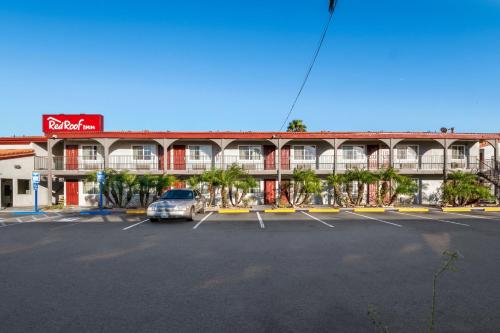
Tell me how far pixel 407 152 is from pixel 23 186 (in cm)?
3143

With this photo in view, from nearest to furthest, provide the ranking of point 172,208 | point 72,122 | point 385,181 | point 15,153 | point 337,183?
point 172,208, point 337,183, point 385,181, point 15,153, point 72,122

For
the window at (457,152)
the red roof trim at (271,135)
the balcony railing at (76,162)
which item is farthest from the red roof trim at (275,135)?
the balcony railing at (76,162)

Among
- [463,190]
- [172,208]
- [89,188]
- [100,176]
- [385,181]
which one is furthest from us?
[89,188]

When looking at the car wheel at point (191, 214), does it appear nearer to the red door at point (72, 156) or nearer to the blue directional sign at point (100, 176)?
the blue directional sign at point (100, 176)

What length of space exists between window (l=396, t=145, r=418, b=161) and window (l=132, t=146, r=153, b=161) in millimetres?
20646

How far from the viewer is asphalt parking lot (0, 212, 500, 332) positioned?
363cm

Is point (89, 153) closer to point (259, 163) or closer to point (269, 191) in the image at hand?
point (259, 163)

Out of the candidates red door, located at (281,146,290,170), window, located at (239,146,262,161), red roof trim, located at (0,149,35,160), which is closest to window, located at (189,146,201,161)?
window, located at (239,146,262,161)

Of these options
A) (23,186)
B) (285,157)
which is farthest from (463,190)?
(23,186)

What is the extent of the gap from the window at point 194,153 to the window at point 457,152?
21.4 meters

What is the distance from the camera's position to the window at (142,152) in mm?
21719

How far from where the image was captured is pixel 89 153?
2175 centimetres

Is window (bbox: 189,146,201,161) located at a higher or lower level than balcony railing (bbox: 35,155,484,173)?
higher

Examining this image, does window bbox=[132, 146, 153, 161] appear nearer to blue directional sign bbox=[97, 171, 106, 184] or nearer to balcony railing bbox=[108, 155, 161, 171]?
balcony railing bbox=[108, 155, 161, 171]
